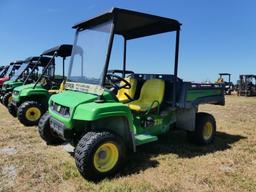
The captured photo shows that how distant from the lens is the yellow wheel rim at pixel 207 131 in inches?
208

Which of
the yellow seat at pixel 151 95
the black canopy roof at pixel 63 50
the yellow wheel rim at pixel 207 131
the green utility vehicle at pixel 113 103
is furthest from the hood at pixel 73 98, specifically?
the black canopy roof at pixel 63 50

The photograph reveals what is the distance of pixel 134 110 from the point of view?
14.5 ft

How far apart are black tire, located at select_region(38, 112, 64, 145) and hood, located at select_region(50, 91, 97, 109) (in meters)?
0.60

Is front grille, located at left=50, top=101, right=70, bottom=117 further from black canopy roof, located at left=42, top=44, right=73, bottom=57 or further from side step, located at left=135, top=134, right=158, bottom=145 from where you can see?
black canopy roof, located at left=42, top=44, right=73, bottom=57

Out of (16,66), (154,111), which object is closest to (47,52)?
(154,111)

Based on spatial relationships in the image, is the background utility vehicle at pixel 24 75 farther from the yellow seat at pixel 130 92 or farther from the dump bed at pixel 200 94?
the dump bed at pixel 200 94

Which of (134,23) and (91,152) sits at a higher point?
(134,23)

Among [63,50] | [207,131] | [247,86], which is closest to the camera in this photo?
[207,131]

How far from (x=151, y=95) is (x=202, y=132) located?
1.15 meters

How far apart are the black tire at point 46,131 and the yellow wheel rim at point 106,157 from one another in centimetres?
141

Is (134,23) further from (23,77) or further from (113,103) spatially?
(23,77)

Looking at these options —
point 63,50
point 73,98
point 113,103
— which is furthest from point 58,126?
point 63,50

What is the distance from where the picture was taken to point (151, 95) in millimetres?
5035

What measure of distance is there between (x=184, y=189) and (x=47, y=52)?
230 inches
